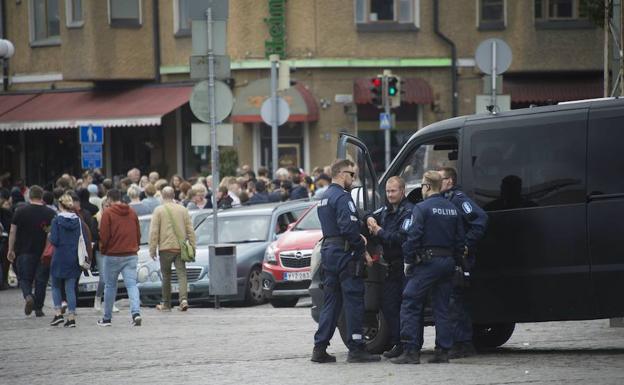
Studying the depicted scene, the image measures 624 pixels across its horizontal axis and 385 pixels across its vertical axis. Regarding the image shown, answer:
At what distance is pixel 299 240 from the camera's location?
23109 mm

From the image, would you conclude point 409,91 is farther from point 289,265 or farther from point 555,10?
point 289,265

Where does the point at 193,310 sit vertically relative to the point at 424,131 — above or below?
below

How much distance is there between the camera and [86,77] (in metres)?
42.9

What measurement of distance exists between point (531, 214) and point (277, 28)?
26.3 m

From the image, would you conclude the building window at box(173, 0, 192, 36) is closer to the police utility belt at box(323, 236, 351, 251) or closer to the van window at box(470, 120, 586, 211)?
the van window at box(470, 120, 586, 211)

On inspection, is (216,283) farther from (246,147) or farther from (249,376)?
(246,147)

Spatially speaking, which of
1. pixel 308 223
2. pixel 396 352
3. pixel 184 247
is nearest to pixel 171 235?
pixel 184 247

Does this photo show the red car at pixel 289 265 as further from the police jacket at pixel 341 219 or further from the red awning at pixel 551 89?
the red awning at pixel 551 89

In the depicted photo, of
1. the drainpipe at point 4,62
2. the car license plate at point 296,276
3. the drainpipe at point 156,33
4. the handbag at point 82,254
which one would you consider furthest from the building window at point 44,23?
the handbag at point 82,254

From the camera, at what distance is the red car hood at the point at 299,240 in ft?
75.4

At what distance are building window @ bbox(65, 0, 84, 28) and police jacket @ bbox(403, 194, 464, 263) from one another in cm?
3110

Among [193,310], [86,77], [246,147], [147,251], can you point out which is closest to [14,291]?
[147,251]

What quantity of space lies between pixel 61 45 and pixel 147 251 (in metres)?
20.5

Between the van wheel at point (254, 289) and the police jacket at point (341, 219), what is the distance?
980cm
